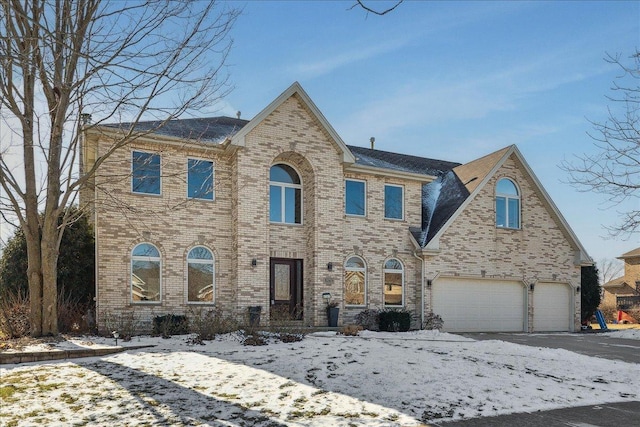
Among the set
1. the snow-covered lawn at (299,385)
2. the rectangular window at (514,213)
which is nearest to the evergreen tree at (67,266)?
the snow-covered lawn at (299,385)

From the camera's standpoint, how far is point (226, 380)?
8.14 m

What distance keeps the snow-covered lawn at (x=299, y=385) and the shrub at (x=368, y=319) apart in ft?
20.6

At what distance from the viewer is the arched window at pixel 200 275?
53.6 feet

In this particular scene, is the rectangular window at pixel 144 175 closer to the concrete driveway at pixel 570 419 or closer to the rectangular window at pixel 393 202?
the rectangular window at pixel 393 202

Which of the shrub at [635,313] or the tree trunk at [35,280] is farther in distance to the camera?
the shrub at [635,313]

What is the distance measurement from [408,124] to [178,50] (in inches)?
223

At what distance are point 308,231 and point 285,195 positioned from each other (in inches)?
57.6

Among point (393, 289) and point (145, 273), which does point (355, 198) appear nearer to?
point (393, 289)

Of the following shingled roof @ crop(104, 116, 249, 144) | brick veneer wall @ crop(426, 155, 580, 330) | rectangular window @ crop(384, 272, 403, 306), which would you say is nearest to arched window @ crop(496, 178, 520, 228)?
brick veneer wall @ crop(426, 155, 580, 330)

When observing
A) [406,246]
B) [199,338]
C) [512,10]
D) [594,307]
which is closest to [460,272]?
[406,246]

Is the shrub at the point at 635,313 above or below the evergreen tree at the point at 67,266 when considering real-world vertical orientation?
below

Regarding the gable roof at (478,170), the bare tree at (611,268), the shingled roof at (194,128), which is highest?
the shingled roof at (194,128)

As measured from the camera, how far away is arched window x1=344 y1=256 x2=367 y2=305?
1833cm

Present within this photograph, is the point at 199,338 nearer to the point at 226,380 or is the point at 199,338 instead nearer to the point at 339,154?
the point at 226,380
